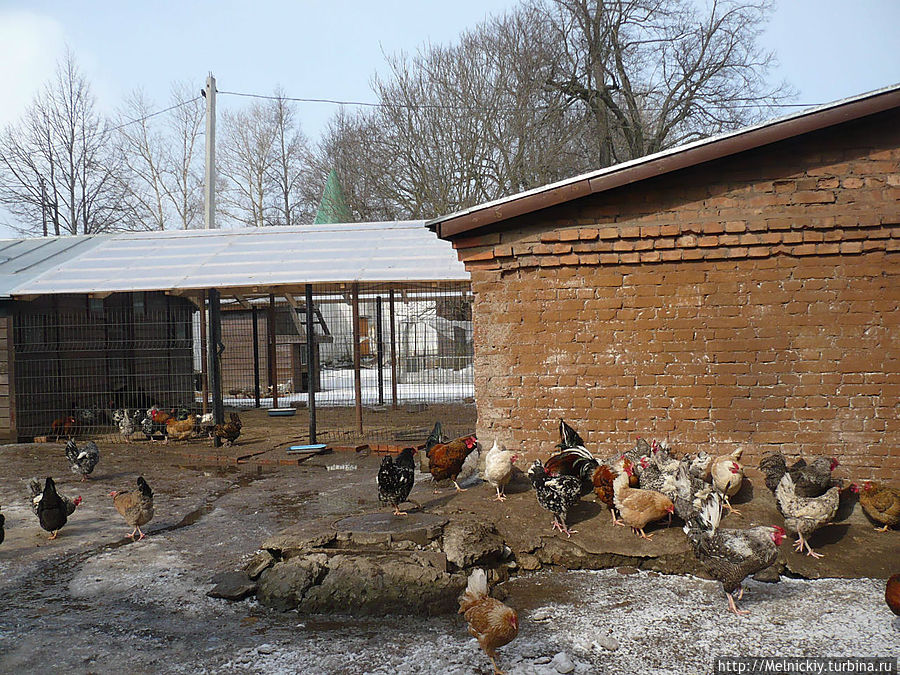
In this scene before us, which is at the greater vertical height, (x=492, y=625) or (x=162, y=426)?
(x=162, y=426)

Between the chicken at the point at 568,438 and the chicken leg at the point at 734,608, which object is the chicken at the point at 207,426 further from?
the chicken leg at the point at 734,608

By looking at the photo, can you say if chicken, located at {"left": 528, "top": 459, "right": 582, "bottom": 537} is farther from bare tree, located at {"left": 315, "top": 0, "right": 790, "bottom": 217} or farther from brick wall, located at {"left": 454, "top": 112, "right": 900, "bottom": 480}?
bare tree, located at {"left": 315, "top": 0, "right": 790, "bottom": 217}

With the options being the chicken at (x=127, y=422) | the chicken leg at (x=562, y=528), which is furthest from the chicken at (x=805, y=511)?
the chicken at (x=127, y=422)

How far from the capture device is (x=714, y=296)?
23.0ft

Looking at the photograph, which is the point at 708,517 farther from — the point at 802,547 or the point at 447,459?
the point at 447,459

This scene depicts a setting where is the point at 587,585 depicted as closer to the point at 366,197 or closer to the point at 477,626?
the point at 477,626

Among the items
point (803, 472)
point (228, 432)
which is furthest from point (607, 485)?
point (228, 432)

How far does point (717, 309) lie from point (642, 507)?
7.66 ft

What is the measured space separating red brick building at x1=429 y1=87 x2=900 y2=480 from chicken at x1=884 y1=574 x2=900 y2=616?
2317mm

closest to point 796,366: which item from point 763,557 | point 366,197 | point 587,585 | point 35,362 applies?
point 763,557

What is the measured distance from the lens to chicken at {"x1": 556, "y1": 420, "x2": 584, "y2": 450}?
7.04 metres

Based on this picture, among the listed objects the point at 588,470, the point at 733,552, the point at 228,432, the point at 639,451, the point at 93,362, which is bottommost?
the point at 733,552

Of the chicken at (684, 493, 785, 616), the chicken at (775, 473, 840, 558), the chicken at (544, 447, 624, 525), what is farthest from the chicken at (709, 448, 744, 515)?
the chicken at (684, 493, 785, 616)

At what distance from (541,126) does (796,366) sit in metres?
20.1
